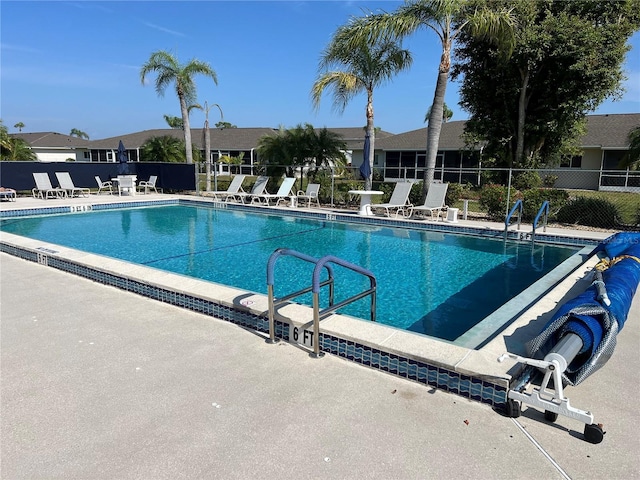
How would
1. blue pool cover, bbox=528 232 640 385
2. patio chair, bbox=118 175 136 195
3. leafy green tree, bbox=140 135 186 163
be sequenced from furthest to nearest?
leafy green tree, bbox=140 135 186 163 < patio chair, bbox=118 175 136 195 < blue pool cover, bbox=528 232 640 385

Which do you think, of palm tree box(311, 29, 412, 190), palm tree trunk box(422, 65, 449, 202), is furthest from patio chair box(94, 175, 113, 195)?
palm tree trunk box(422, 65, 449, 202)

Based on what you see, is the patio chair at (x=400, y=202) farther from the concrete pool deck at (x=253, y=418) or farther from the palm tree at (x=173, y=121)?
the palm tree at (x=173, y=121)

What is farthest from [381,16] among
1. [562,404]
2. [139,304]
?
[562,404]

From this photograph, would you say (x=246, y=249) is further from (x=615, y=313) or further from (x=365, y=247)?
(x=615, y=313)

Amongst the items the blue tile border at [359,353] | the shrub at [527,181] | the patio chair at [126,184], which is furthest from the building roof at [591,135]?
the blue tile border at [359,353]

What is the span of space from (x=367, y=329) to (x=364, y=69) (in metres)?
11.9

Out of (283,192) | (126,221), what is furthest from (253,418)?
(283,192)

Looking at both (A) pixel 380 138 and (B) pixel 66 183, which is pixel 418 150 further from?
(B) pixel 66 183

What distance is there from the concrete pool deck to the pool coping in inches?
4.4

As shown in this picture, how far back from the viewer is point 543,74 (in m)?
15.7

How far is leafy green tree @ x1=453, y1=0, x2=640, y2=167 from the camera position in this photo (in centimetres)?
1399

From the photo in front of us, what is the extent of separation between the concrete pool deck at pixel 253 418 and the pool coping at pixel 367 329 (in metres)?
0.11

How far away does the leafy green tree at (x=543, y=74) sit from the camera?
45.9 ft

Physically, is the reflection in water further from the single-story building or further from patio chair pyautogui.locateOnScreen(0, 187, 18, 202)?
the single-story building
